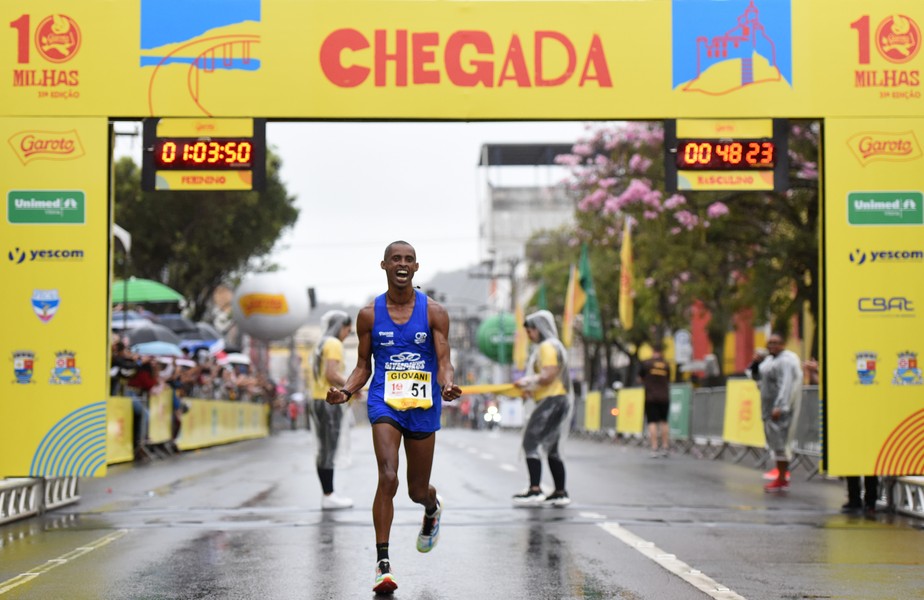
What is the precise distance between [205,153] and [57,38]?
173cm

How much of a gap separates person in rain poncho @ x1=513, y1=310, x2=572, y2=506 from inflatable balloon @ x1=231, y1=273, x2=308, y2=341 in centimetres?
1984

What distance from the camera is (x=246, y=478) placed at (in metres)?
18.8

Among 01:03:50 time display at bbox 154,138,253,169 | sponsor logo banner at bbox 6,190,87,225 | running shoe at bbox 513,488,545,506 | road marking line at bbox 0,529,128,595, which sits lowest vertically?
running shoe at bbox 513,488,545,506

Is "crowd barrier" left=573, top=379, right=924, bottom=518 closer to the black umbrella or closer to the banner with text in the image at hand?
the banner with text

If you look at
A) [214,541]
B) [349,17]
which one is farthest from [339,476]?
[214,541]

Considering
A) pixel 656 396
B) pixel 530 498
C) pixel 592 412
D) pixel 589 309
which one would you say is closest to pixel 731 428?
pixel 656 396

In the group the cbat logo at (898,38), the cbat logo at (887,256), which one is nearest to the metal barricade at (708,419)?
the cbat logo at (887,256)

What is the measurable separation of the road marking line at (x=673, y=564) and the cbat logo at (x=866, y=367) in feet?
10.9

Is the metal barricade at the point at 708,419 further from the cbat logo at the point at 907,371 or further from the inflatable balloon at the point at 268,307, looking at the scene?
the cbat logo at the point at 907,371

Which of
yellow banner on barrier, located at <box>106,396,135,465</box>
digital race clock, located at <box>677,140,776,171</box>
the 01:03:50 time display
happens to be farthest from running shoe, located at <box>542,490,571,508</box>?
yellow banner on barrier, located at <box>106,396,135,465</box>

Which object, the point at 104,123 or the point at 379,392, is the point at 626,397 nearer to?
the point at 104,123

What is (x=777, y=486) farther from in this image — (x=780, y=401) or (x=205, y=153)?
(x=205, y=153)

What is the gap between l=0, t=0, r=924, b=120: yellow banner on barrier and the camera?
543 inches

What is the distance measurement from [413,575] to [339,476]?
9.80 m
